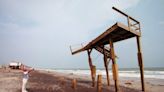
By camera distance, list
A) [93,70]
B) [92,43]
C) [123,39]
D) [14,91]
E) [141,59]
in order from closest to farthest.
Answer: [14,91] → [141,59] → [123,39] → [92,43] → [93,70]

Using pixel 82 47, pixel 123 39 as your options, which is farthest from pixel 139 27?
pixel 82 47

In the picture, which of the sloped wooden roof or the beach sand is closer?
the sloped wooden roof

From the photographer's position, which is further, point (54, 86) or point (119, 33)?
point (54, 86)

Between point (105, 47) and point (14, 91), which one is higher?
point (105, 47)

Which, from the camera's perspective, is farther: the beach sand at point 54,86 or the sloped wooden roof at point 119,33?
the beach sand at point 54,86

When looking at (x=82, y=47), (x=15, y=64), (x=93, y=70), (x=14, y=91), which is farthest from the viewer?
(x=15, y=64)

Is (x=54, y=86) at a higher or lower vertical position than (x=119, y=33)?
lower

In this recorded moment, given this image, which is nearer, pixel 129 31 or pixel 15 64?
pixel 129 31

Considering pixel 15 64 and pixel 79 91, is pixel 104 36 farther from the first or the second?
pixel 15 64

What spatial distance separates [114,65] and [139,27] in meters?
4.03

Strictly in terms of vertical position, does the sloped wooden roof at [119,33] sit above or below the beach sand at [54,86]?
above

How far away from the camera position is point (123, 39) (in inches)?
762

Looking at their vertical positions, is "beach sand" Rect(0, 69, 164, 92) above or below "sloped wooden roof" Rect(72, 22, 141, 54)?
below

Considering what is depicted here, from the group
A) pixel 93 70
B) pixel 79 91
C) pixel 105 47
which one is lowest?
pixel 79 91
